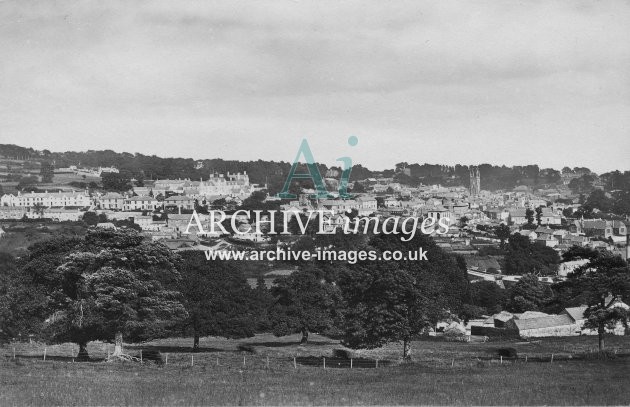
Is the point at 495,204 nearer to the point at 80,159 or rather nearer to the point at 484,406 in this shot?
the point at 80,159

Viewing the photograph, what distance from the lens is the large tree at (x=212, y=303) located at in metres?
30.2

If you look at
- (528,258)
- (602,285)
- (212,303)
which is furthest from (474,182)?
(602,285)

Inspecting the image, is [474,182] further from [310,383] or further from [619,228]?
[310,383]

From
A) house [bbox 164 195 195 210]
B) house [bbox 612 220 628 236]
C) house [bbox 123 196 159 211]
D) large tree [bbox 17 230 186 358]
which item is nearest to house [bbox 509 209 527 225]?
house [bbox 612 220 628 236]

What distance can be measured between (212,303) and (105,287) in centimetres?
898

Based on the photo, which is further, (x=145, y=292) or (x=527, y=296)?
(x=527, y=296)

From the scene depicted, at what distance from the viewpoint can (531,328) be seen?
1613 inches

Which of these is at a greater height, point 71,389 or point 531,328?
point 71,389

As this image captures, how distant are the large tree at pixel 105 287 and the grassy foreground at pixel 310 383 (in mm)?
1374

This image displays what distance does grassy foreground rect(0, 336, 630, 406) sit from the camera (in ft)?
45.1

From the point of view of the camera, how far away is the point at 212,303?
30.4m

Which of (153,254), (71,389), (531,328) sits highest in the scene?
(153,254)

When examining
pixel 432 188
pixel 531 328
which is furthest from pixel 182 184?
pixel 531 328

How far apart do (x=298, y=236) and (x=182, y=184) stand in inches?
2873
